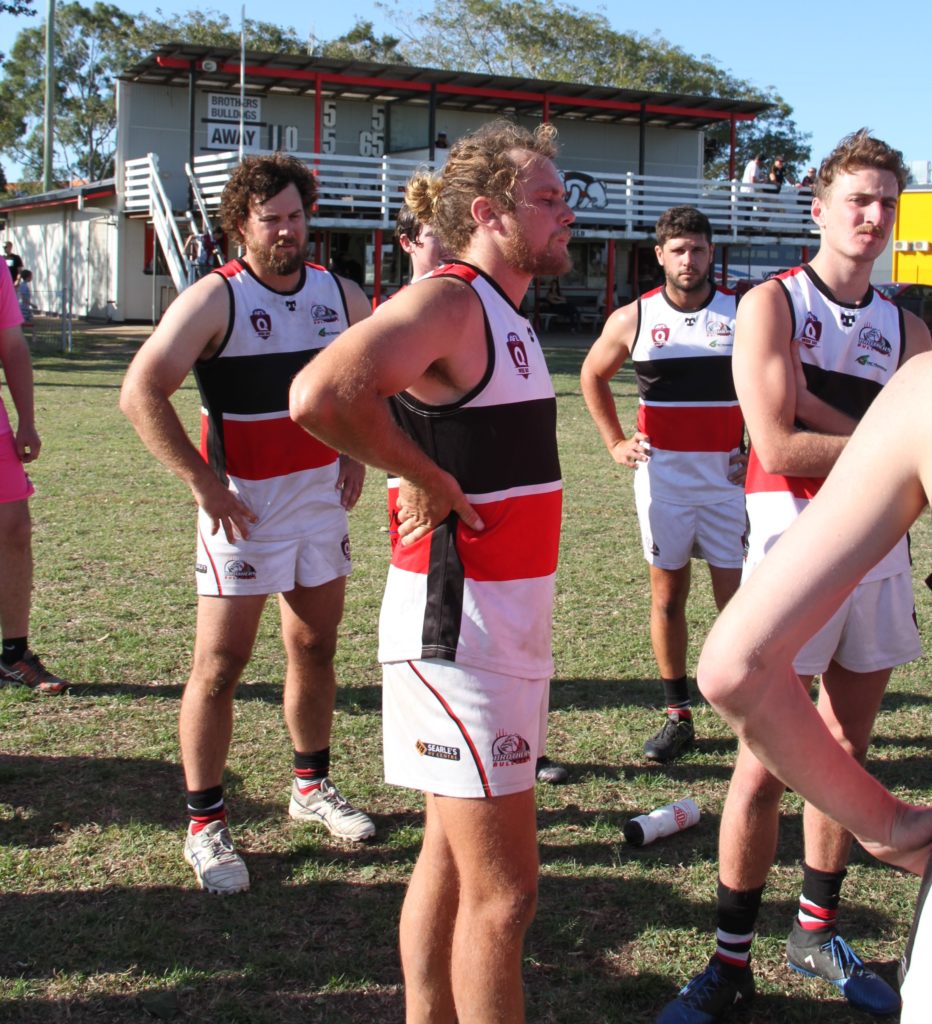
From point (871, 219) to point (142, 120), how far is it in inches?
1297

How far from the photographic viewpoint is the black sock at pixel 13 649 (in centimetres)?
551

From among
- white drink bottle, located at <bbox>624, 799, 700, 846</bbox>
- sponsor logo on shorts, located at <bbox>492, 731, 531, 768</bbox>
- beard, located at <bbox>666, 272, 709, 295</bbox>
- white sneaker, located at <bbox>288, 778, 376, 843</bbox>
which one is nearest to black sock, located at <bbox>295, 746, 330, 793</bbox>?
white sneaker, located at <bbox>288, 778, 376, 843</bbox>

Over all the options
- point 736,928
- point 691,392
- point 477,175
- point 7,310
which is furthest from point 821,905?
point 7,310

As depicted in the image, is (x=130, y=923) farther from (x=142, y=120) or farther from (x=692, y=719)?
(x=142, y=120)

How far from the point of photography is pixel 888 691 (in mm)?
5648

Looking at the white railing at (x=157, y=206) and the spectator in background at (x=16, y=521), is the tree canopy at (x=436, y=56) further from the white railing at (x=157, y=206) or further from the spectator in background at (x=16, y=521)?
the spectator in background at (x=16, y=521)

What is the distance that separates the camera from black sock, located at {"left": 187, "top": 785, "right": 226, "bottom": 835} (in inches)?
153

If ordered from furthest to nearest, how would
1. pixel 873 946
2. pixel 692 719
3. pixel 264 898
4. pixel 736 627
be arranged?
pixel 692 719 < pixel 264 898 < pixel 873 946 < pixel 736 627

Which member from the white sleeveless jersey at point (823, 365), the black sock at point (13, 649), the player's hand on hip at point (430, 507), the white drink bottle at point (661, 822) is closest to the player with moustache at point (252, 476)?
the white drink bottle at point (661, 822)

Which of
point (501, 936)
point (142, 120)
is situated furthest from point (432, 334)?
point (142, 120)

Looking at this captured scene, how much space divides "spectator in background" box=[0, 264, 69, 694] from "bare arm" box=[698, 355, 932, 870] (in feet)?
15.1

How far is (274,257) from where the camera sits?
3.90 m

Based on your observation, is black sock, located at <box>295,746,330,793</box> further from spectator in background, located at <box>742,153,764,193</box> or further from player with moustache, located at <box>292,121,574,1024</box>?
spectator in background, located at <box>742,153,764,193</box>

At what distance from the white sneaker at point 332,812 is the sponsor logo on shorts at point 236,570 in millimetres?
914
